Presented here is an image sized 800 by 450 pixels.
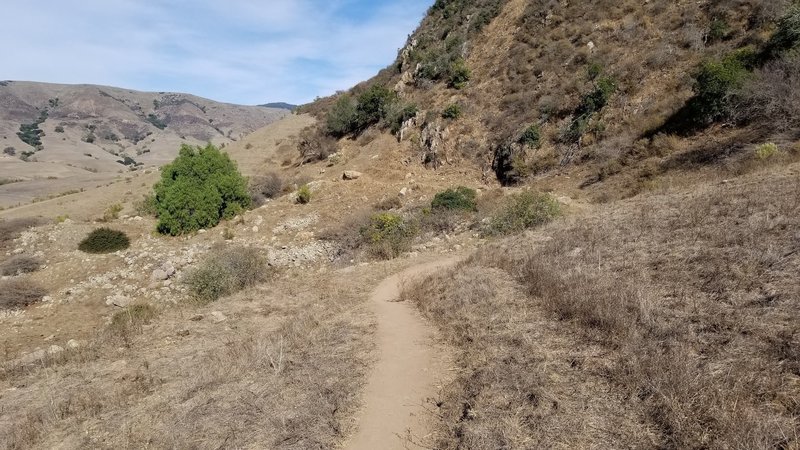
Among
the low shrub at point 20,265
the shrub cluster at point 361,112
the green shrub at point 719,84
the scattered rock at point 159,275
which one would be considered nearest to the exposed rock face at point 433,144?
the shrub cluster at point 361,112

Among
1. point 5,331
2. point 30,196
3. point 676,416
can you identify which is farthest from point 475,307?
point 30,196

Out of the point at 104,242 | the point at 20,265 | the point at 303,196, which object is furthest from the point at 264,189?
the point at 20,265

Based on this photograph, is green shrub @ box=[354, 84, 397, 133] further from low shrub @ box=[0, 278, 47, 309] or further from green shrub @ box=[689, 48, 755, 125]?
low shrub @ box=[0, 278, 47, 309]

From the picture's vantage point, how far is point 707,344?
4621 millimetres

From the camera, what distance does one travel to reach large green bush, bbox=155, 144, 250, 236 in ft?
70.8

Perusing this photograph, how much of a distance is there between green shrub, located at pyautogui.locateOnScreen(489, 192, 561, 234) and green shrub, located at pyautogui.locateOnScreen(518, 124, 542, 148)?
23.8 feet

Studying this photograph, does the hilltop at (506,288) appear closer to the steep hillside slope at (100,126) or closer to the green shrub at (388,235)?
the green shrub at (388,235)

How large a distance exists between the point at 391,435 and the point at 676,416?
257 cm

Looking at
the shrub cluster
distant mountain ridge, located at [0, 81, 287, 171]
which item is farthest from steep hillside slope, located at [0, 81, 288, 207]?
the shrub cluster

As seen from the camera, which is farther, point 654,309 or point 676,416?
point 654,309

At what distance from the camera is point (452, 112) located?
2541cm

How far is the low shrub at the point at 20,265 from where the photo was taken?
17688 mm

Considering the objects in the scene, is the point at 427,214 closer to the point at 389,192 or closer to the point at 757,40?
the point at 389,192

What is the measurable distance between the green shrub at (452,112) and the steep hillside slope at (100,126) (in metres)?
58.8
